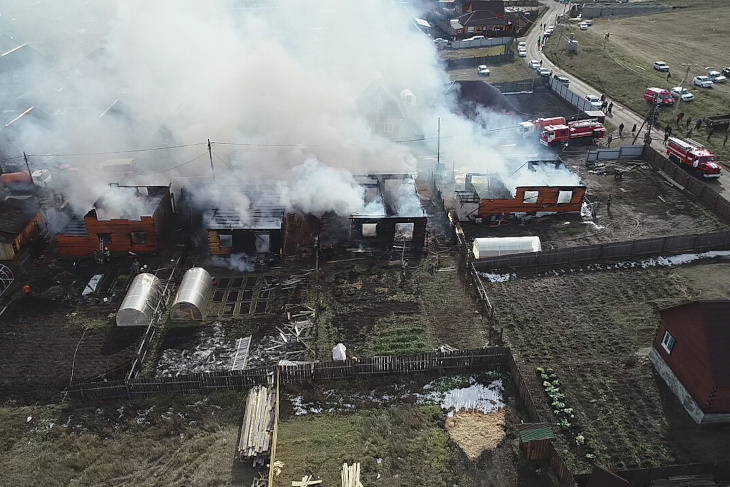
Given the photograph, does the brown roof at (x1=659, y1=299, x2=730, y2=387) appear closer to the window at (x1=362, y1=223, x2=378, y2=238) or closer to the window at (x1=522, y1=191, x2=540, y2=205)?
the window at (x1=522, y1=191, x2=540, y2=205)

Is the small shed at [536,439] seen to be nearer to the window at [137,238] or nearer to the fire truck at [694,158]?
the window at [137,238]

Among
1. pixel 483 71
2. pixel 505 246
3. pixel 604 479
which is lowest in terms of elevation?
pixel 604 479

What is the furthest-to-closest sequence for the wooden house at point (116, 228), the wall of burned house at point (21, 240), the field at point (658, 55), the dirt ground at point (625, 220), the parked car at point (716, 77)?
1. the parked car at point (716, 77)
2. the field at point (658, 55)
3. the dirt ground at point (625, 220)
4. the wooden house at point (116, 228)
5. the wall of burned house at point (21, 240)

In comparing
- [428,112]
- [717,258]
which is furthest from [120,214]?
[717,258]

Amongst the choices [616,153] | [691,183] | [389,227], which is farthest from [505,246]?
[616,153]

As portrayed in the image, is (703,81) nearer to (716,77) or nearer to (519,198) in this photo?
(716,77)

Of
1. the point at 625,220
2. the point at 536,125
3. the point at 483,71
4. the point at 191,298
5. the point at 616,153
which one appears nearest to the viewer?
the point at 191,298

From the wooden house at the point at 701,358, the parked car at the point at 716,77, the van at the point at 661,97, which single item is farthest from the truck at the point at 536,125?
the wooden house at the point at 701,358

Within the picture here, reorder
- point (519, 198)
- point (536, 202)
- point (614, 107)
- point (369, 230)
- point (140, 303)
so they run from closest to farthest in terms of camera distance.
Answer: point (140, 303), point (369, 230), point (519, 198), point (536, 202), point (614, 107)
